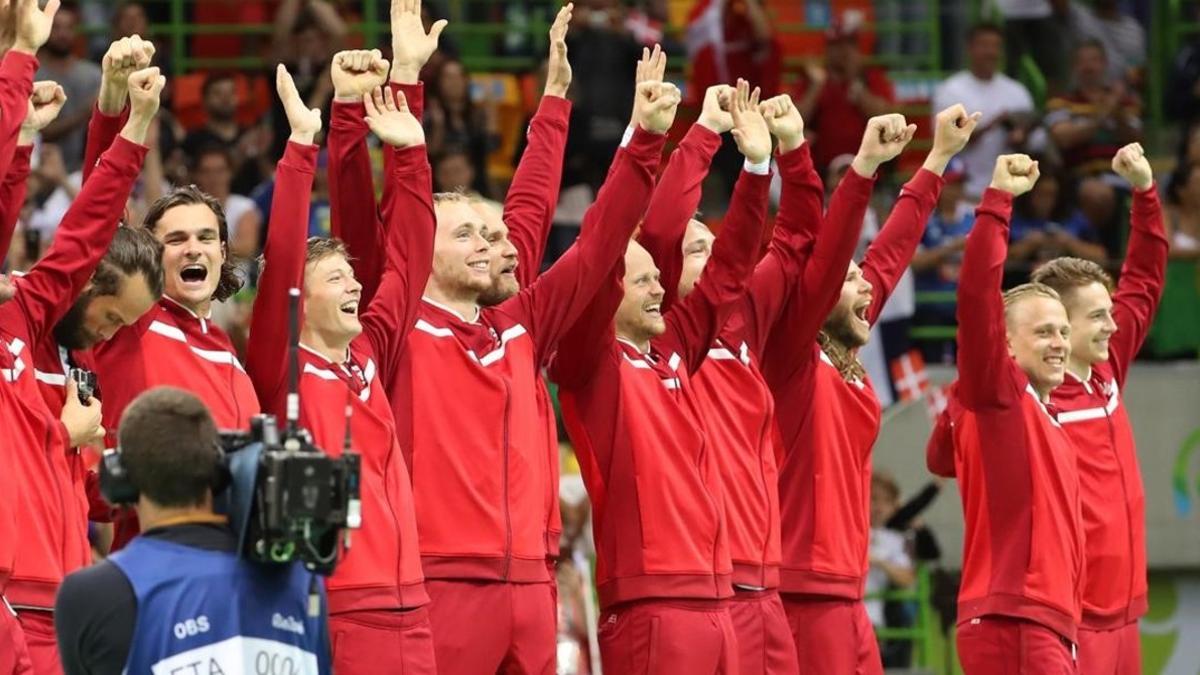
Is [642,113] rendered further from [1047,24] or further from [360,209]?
[1047,24]

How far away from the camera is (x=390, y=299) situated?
714 centimetres

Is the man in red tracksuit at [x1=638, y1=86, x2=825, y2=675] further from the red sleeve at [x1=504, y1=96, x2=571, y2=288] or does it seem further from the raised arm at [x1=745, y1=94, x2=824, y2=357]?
the red sleeve at [x1=504, y1=96, x2=571, y2=288]

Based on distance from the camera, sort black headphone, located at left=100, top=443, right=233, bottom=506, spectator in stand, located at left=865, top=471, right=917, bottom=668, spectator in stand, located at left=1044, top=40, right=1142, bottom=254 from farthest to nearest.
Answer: spectator in stand, located at left=1044, top=40, right=1142, bottom=254 → spectator in stand, located at left=865, top=471, right=917, bottom=668 → black headphone, located at left=100, top=443, right=233, bottom=506

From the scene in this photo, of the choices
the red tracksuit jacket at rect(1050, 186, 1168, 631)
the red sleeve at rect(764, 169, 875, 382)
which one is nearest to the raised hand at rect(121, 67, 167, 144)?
the red sleeve at rect(764, 169, 875, 382)

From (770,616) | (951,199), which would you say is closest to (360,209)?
(770,616)

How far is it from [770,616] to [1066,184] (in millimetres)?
7302

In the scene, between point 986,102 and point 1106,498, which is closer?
point 1106,498

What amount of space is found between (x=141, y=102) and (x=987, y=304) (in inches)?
120

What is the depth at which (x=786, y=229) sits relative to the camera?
28.2 ft

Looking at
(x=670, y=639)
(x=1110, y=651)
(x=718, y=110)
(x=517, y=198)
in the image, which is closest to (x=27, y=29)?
(x=517, y=198)

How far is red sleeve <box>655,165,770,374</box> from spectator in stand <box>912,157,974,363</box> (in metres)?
5.97

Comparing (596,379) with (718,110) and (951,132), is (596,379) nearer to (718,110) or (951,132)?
(718,110)

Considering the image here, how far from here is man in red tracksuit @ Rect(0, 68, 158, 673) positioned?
6.55 meters

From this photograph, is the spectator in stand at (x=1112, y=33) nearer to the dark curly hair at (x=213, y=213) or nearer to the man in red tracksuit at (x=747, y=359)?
the man in red tracksuit at (x=747, y=359)
